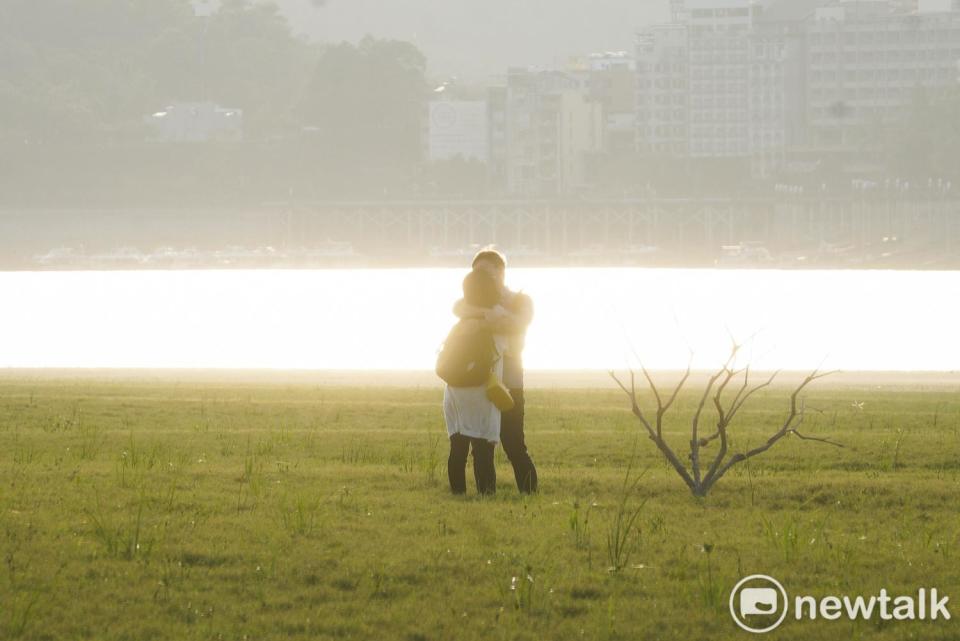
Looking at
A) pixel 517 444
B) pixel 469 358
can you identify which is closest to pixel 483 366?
pixel 469 358

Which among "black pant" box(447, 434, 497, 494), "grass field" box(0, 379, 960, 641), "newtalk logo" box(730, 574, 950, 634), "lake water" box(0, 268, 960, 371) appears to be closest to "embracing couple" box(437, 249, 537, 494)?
"black pant" box(447, 434, 497, 494)

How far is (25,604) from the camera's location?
31.4ft

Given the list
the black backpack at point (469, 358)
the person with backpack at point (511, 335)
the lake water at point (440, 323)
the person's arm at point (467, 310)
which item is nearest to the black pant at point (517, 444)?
the person with backpack at point (511, 335)

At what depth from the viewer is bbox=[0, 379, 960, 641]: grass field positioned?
9.45m

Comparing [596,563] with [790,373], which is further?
[790,373]

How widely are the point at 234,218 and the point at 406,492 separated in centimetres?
17923

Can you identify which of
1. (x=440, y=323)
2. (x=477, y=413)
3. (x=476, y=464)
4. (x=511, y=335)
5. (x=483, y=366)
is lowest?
(x=476, y=464)

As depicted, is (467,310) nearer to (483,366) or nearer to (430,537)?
(483,366)

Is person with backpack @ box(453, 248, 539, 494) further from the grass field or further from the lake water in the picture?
the lake water

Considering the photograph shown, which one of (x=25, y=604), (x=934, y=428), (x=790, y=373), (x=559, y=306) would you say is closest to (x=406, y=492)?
(x=25, y=604)

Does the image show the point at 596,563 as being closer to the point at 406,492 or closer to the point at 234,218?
the point at 406,492

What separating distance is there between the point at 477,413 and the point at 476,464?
1.37 ft

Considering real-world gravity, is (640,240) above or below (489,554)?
above

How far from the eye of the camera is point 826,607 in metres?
9.59
